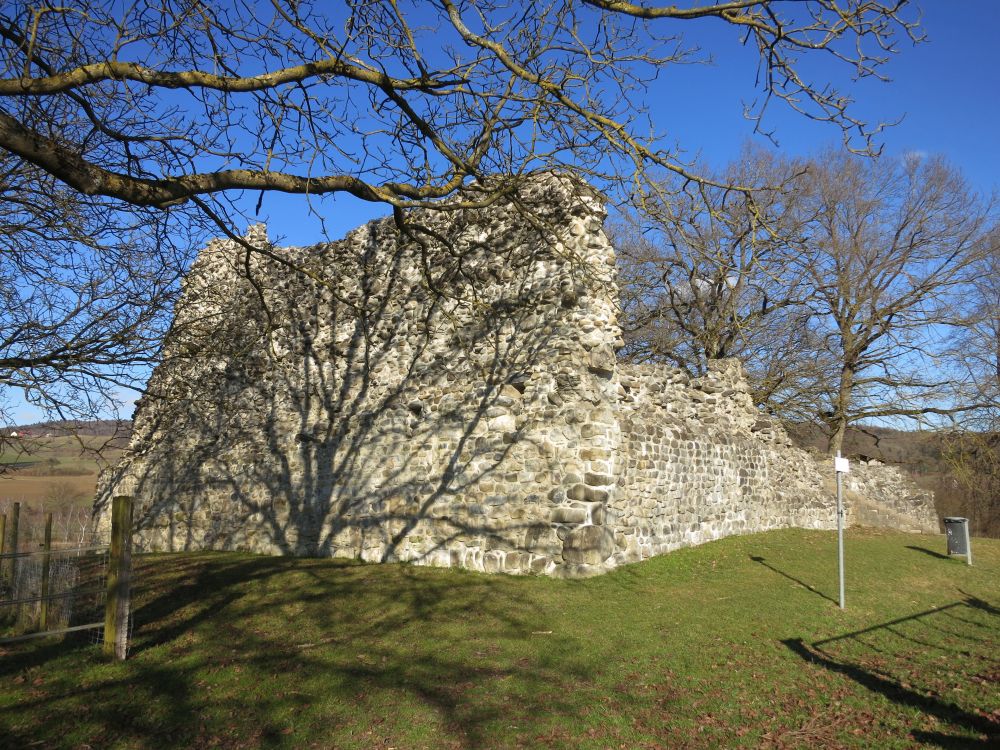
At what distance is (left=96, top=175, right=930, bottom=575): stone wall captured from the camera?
979 centimetres

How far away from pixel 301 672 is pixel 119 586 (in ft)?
6.08

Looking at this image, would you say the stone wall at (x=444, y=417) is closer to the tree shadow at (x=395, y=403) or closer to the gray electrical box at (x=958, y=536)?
the tree shadow at (x=395, y=403)

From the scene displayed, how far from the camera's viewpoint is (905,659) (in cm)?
695

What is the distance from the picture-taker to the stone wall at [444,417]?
9789 mm

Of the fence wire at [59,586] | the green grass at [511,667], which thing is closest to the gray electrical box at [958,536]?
the green grass at [511,667]

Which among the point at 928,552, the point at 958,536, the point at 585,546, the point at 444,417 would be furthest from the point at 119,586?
the point at 928,552

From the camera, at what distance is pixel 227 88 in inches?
207

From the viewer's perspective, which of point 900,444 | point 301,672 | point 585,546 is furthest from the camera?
point 900,444

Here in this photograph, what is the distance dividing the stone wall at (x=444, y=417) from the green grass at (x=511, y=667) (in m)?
1.05

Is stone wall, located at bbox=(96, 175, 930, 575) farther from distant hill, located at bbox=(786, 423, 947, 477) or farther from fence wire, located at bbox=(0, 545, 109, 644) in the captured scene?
distant hill, located at bbox=(786, 423, 947, 477)

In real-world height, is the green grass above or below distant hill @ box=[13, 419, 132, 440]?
below

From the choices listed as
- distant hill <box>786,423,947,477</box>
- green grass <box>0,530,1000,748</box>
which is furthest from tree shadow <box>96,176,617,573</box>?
distant hill <box>786,423,947,477</box>

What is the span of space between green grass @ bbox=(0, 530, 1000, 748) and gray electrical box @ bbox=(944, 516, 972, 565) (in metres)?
4.17

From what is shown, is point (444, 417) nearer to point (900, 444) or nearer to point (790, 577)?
point (790, 577)
